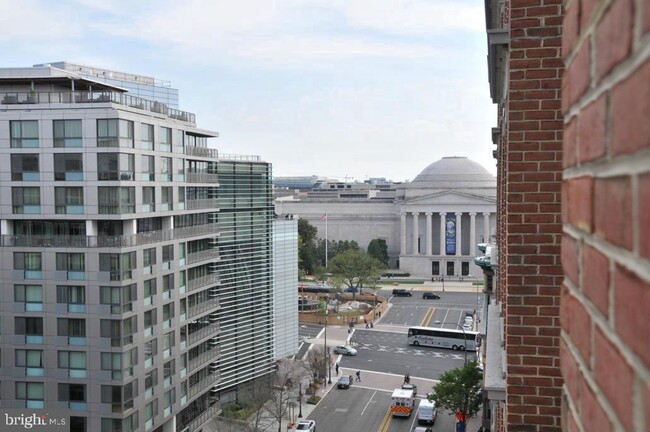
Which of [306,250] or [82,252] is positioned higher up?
[82,252]

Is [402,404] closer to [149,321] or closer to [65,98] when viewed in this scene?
[149,321]

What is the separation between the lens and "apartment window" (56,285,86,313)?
95.1ft

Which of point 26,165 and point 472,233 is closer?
point 26,165

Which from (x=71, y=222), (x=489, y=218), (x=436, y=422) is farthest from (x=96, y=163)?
(x=489, y=218)

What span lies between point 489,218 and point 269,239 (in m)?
62.9

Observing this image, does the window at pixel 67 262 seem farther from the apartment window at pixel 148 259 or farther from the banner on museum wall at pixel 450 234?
the banner on museum wall at pixel 450 234

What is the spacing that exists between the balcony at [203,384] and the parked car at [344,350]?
66.6 feet

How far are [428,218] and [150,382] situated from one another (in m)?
77.7

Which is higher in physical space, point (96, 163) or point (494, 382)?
point (96, 163)

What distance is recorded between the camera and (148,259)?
3120 centimetres

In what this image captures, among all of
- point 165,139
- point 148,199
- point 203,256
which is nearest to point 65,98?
point 165,139

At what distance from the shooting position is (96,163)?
28516mm

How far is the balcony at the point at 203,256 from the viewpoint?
3588 cm

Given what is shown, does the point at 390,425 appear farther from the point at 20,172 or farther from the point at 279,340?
the point at 20,172
